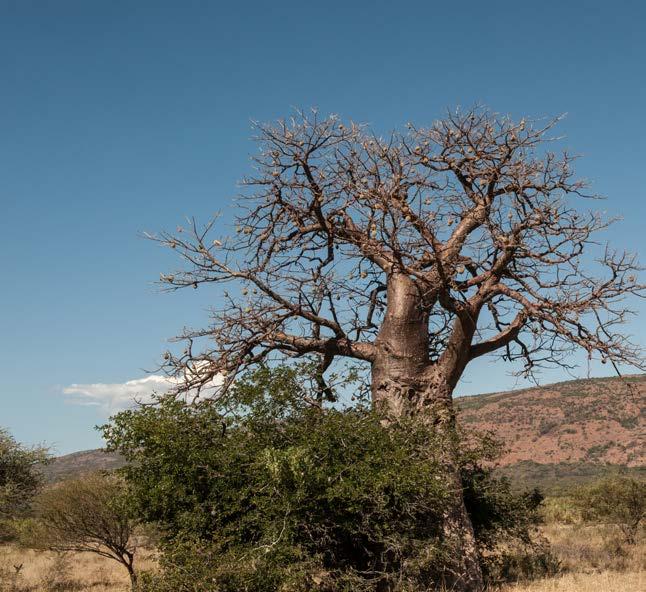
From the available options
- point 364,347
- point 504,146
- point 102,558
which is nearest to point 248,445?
point 364,347

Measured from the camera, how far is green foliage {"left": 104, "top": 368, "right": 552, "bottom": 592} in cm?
751

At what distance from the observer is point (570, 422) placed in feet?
184

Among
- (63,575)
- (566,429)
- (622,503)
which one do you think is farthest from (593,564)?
(566,429)

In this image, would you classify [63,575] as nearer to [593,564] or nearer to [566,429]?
[593,564]

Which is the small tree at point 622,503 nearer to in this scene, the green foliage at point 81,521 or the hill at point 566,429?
the green foliage at point 81,521

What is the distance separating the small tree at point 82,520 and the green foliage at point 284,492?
23.3 feet

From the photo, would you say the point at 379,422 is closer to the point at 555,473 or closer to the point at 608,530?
the point at 608,530

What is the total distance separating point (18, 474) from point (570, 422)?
152 feet

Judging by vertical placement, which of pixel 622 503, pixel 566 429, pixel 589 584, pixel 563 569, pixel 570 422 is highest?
pixel 570 422

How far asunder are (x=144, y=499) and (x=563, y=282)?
671cm

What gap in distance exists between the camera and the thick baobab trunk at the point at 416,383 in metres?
9.38

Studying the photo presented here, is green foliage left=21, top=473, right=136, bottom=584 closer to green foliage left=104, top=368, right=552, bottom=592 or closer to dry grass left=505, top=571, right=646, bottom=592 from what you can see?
green foliage left=104, top=368, right=552, bottom=592

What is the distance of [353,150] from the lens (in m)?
11.0

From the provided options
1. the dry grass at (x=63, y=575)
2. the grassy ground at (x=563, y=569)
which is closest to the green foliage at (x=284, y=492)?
the grassy ground at (x=563, y=569)
